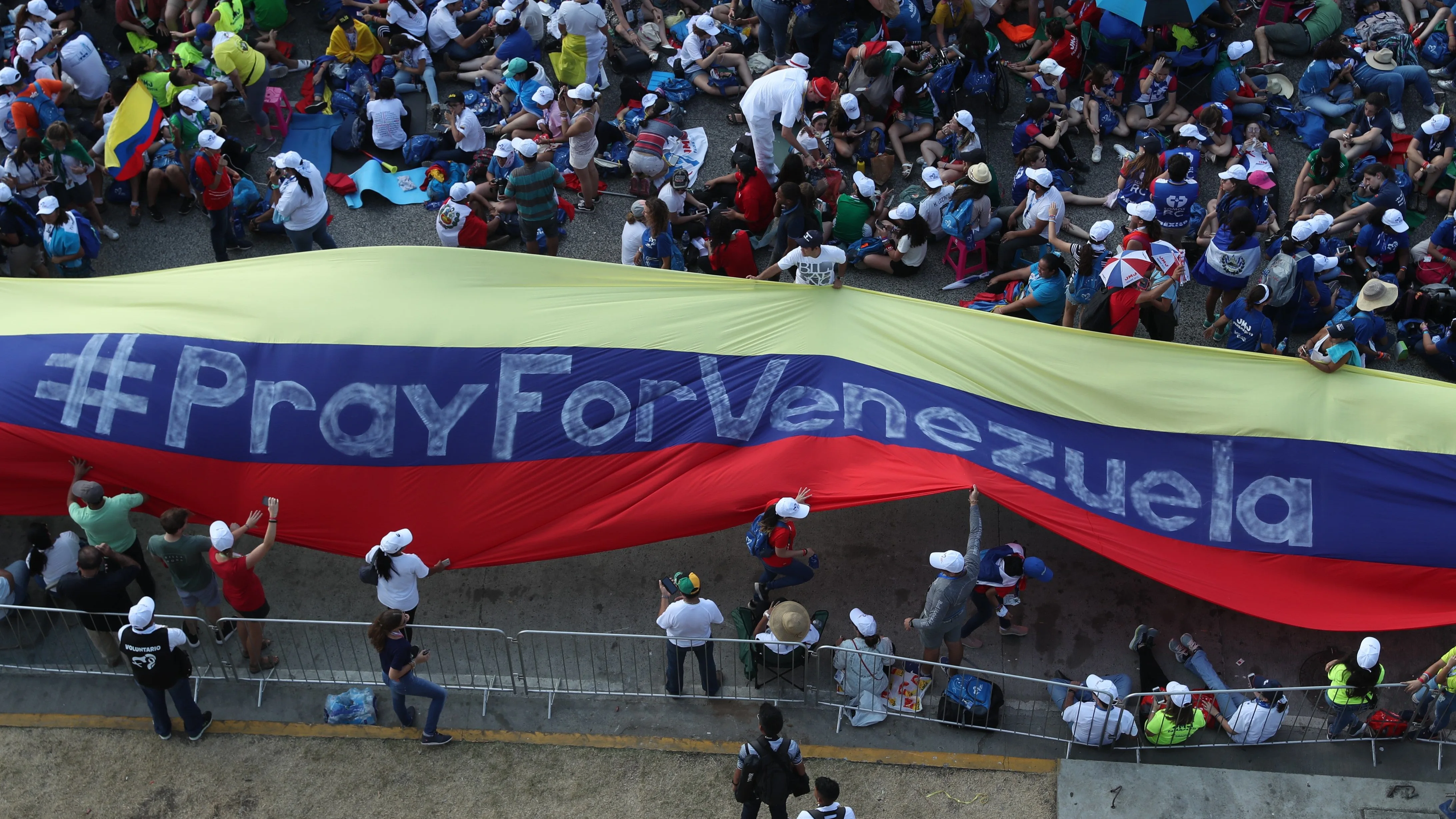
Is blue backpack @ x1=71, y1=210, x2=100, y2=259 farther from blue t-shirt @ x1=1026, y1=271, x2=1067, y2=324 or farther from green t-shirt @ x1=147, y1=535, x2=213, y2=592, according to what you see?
blue t-shirt @ x1=1026, y1=271, x2=1067, y2=324

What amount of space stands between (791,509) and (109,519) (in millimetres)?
5143

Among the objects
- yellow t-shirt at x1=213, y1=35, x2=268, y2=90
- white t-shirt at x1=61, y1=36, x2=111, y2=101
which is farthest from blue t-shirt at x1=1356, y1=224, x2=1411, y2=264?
white t-shirt at x1=61, y1=36, x2=111, y2=101

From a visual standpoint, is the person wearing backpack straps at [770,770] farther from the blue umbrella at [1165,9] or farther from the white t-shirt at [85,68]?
the white t-shirt at [85,68]

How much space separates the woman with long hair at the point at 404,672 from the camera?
9.46 metres

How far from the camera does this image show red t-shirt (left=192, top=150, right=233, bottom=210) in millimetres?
13375

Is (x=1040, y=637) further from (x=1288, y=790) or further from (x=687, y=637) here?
(x=687, y=637)

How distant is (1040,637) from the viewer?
11.0 meters

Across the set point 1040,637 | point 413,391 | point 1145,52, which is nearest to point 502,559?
point 413,391

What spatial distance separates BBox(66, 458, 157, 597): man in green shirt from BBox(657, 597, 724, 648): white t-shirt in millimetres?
4136

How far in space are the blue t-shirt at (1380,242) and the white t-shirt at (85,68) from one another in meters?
13.3

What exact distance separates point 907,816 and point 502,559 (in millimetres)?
3588

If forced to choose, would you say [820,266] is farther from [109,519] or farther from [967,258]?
[109,519]


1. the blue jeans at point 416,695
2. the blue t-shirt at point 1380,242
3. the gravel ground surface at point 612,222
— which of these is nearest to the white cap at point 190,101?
the gravel ground surface at point 612,222

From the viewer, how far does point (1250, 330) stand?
40.9 feet
